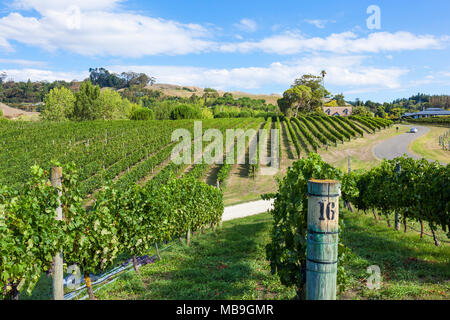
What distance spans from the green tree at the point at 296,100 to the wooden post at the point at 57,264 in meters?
85.3

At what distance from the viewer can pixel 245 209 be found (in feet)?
64.1

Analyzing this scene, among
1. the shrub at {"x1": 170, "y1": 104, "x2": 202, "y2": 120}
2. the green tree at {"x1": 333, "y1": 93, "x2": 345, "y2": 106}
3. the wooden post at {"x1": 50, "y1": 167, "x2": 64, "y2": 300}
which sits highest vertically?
the green tree at {"x1": 333, "y1": 93, "x2": 345, "y2": 106}

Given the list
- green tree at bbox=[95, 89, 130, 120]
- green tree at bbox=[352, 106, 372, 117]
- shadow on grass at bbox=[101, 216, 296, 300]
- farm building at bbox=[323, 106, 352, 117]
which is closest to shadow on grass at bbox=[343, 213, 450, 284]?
shadow on grass at bbox=[101, 216, 296, 300]

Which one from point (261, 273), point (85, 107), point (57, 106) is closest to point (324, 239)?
point (261, 273)

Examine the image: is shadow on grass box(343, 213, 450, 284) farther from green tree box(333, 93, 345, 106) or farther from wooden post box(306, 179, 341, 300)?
green tree box(333, 93, 345, 106)

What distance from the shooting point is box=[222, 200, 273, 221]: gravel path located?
18078 millimetres

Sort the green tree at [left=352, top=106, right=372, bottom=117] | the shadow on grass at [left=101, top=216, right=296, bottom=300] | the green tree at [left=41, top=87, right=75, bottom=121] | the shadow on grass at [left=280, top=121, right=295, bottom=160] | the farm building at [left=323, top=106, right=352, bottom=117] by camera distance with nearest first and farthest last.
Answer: the shadow on grass at [left=101, top=216, right=296, bottom=300], the shadow on grass at [left=280, top=121, right=295, bottom=160], the green tree at [left=41, top=87, right=75, bottom=121], the green tree at [left=352, top=106, right=372, bottom=117], the farm building at [left=323, top=106, right=352, bottom=117]

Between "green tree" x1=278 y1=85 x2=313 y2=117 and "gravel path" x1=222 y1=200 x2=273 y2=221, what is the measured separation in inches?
2751

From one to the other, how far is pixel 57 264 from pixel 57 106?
78.1 meters

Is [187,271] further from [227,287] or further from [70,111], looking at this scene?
[70,111]

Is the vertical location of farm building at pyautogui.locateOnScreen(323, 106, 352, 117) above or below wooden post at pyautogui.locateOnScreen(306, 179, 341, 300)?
above

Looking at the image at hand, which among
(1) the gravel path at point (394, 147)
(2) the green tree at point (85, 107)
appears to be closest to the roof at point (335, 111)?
(1) the gravel path at point (394, 147)

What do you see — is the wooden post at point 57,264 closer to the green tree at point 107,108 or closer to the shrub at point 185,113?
the green tree at point 107,108

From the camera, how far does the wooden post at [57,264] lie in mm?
5129
